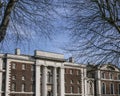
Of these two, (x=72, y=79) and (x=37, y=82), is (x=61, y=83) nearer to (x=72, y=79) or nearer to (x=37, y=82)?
(x=72, y=79)

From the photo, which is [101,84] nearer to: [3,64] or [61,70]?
[61,70]

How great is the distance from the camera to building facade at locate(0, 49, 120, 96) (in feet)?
223

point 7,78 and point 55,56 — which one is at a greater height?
point 55,56

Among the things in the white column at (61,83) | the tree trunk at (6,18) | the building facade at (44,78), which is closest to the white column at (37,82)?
the building facade at (44,78)

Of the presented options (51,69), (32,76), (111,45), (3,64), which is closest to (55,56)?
(51,69)

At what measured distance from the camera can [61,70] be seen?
7819 centimetres

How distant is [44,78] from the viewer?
73562 mm

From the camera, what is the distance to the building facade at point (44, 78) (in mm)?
67938

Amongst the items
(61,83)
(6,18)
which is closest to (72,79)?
(61,83)

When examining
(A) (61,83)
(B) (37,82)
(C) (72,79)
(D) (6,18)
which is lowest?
(A) (61,83)

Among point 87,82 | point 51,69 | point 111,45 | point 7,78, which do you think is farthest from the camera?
point 87,82

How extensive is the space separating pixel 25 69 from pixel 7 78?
17.5 ft

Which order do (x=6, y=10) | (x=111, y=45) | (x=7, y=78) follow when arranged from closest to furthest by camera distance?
(x=6, y=10), (x=111, y=45), (x=7, y=78)

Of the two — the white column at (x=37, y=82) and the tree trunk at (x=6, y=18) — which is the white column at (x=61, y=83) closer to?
the white column at (x=37, y=82)
